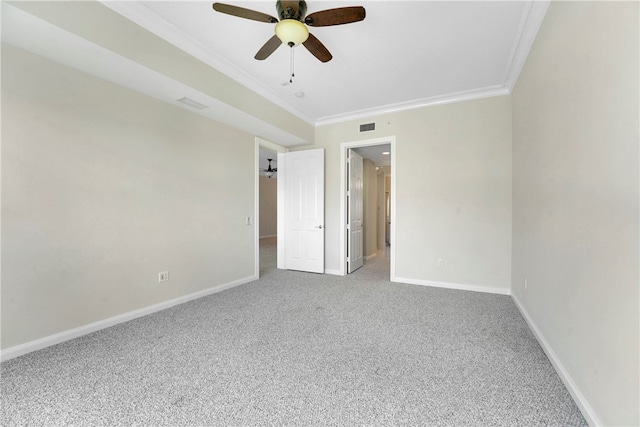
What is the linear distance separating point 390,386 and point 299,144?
4.25m

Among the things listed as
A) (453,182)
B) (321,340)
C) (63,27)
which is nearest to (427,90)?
(453,182)

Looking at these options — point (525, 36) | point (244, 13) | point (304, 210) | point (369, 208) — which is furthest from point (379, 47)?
point (369, 208)

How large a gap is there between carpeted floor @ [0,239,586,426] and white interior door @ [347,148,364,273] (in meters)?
A: 1.97

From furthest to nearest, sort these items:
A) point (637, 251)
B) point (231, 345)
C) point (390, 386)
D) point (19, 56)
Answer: point (231, 345), point (19, 56), point (390, 386), point (637, 251)

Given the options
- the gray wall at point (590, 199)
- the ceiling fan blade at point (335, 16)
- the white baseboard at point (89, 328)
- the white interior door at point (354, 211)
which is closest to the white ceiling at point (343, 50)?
the ceiling fan blade at point (335, 16)

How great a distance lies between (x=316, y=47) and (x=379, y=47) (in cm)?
86

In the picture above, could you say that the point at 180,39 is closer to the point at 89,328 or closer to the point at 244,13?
the point at 244,13

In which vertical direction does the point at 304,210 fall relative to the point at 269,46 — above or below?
below

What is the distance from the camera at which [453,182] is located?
3.92 m

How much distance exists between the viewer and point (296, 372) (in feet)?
6.17

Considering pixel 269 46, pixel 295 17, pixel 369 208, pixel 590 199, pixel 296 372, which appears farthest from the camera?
pixel 369 208

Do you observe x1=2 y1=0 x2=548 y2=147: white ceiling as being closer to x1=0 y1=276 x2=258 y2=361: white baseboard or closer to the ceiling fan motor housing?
the ceiling fan motor housing

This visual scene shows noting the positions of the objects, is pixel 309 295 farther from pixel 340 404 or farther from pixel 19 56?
pixel 19 56

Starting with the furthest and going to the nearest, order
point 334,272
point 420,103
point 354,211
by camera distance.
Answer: point 354,211
point 334,272
point 420,103
